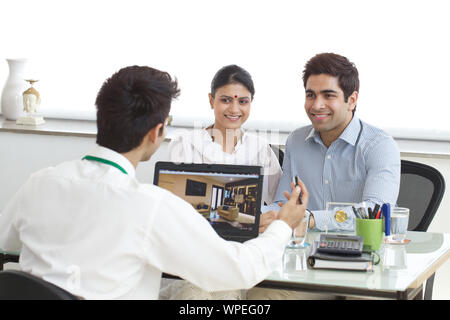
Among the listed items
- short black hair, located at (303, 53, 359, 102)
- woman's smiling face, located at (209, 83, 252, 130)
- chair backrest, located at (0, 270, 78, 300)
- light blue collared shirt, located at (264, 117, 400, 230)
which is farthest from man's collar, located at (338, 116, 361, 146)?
chair backrest, located at (0, 270, 78, 300)

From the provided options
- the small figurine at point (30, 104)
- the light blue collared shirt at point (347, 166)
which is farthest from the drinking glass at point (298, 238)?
the small figurine at point (30, 104)

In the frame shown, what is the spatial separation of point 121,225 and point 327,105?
1390 millimetres

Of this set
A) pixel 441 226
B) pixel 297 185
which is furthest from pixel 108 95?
pixel 441 226

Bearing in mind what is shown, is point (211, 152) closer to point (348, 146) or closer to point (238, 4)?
point (348, 146)

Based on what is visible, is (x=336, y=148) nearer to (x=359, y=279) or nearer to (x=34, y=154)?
(x=359, y=279)

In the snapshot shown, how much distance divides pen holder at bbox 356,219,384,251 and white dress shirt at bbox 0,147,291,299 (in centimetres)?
59

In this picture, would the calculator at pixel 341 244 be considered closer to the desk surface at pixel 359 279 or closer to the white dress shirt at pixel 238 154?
the desk surface at pixel 359 279

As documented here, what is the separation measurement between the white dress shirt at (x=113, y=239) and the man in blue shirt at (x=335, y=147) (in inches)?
39.1

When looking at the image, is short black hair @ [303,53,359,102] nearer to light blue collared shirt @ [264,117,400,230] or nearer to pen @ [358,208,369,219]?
light blue collared shirt @ [264,117,400,230]

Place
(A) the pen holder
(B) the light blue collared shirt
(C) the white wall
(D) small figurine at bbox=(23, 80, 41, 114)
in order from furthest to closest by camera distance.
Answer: (D) small figurine at bbox=(23, 80, 41, 114) < (C) the white wall < (B) the light blue collared shirt < (A) the pen holder

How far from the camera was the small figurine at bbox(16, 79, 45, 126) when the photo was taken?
4.23 meters

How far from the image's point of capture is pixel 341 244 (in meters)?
1.92

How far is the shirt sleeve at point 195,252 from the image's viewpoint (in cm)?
142
